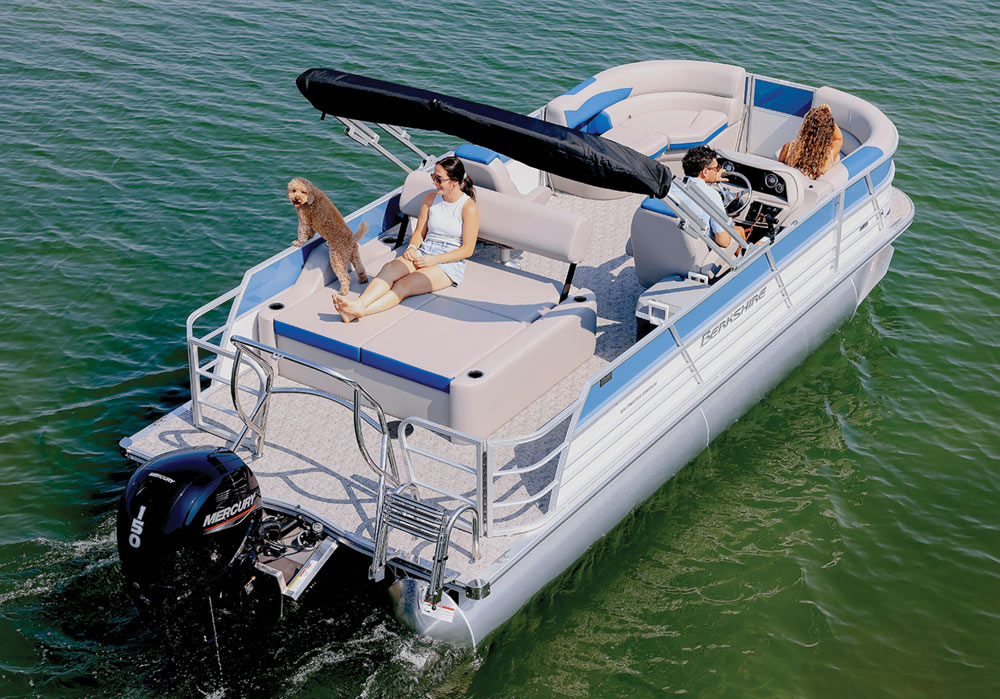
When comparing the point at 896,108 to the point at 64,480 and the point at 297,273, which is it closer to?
the point at 297,273

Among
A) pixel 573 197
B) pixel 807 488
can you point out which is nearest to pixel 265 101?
pixel 573 197

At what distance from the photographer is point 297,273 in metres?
6.98

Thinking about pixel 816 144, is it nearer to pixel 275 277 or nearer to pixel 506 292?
pixel 506 292

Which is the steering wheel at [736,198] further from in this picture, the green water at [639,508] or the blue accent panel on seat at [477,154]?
the blue accent panel on seat at [477,154]

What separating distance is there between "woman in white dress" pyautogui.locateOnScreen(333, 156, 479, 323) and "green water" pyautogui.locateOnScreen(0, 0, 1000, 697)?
6.19 ft

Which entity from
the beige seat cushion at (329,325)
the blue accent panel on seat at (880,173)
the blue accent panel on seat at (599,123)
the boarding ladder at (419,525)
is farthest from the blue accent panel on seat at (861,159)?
the boarding ladder at (419,525)

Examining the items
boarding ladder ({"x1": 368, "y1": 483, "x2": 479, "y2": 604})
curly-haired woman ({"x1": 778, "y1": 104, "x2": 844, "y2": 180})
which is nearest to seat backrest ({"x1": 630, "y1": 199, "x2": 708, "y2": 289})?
curly-haired woman ({"x1": 778, "y1": 104, "x2": 844, "y2": 180})

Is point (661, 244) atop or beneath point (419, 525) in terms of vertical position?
atop

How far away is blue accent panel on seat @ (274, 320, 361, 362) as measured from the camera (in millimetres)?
6280

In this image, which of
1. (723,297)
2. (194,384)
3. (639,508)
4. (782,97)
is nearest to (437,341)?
(194,384)

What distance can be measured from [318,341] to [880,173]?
4.49 meters

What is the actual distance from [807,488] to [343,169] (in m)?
6.14

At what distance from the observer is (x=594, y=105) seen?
9.11m

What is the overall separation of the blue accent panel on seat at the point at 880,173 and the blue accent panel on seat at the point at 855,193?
0.13m
